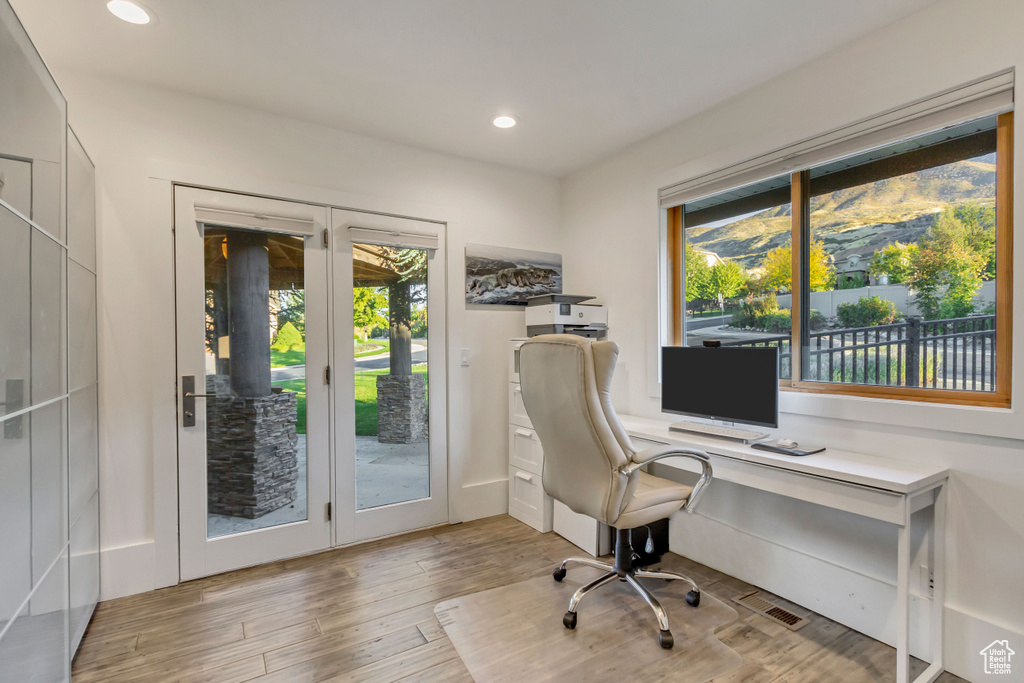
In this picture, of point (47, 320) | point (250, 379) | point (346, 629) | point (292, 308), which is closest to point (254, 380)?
point (250, 379)

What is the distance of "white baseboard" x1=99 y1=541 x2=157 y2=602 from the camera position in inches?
93.5

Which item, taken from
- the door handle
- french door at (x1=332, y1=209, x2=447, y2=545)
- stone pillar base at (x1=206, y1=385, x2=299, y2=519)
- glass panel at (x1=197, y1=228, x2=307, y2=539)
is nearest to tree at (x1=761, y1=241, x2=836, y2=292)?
french door at (x1=332, y1=209, x2=447, y2=545)

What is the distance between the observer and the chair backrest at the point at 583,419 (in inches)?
77.0

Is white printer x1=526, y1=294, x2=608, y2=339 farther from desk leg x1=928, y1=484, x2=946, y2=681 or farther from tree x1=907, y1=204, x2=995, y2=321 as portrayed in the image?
desk leg x1=928, y1=484, x2=946, y2=681

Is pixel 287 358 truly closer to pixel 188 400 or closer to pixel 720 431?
pixel 188 400

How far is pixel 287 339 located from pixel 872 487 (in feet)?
9.46

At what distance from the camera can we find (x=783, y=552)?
7.72 ft

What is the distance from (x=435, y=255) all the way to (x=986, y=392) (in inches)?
115

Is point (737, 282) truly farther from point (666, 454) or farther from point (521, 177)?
point (521, 177)

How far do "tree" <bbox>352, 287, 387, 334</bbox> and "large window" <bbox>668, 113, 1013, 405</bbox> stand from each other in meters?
2.10

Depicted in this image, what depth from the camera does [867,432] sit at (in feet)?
6.88

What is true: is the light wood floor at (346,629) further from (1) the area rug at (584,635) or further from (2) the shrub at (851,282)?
(2) the shrub at (851,282)

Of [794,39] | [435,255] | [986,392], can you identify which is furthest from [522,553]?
[794,39]

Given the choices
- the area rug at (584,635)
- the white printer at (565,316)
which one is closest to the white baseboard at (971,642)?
the area rug at (584,635)
